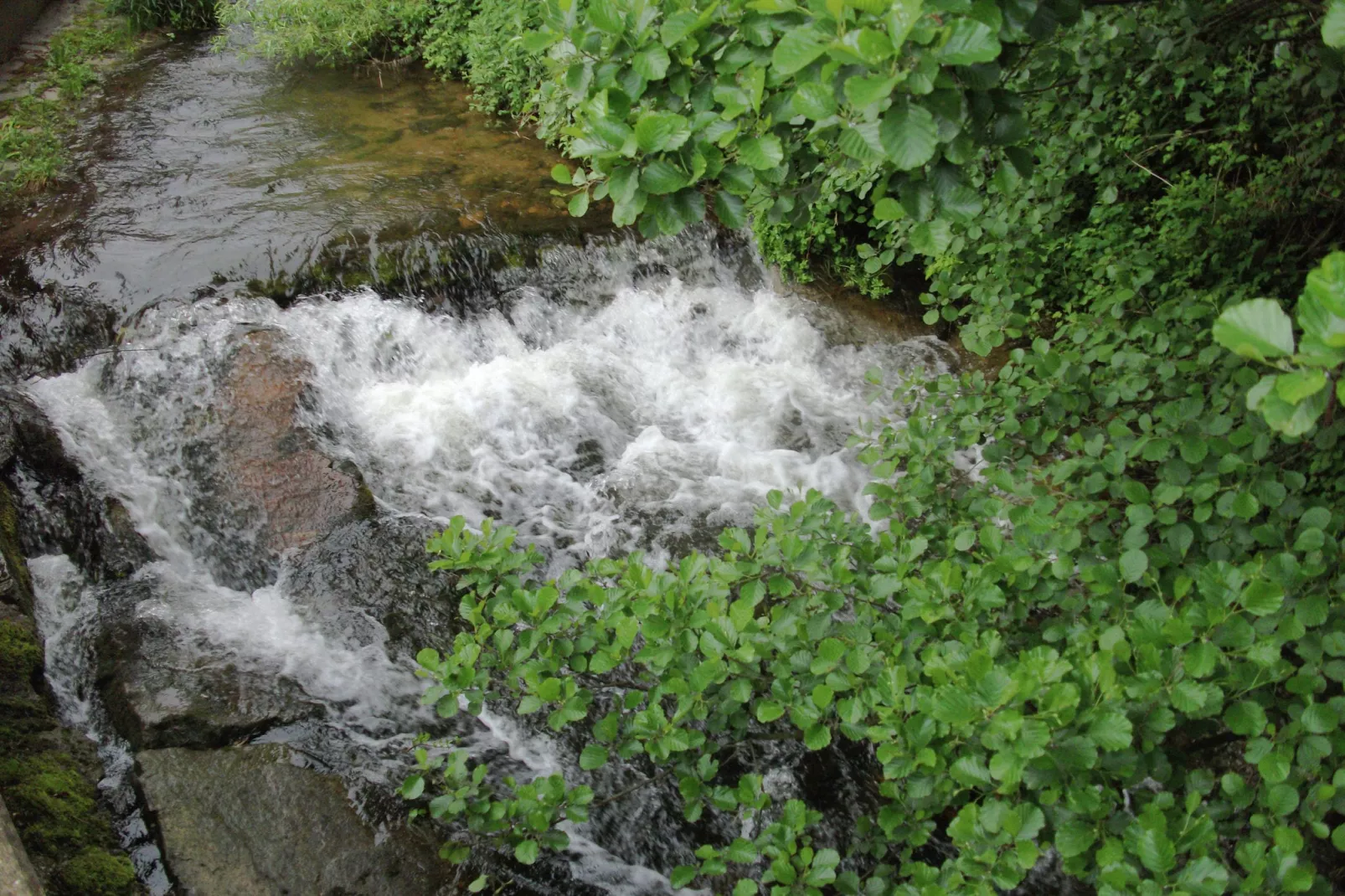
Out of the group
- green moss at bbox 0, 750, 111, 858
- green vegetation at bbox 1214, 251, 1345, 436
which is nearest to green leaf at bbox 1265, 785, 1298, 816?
green vegetation at bbox 1214, 251, 1345, 436

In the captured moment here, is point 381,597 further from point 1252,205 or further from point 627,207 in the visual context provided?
point 1252,205

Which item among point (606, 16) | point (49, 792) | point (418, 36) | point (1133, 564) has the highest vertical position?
point (606, 16)

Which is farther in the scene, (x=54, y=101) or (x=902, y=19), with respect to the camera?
(x=54, y=101)

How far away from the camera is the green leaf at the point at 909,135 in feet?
4.92

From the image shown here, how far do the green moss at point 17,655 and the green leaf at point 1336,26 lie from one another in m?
4.84

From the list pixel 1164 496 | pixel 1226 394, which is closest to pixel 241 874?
pixel 1164 496

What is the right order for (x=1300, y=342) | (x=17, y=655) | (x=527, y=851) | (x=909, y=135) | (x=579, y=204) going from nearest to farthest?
(x=1300, y=342) < (x=909, y=135) < (x=579, y=204) < (x=527, y=851) < (x=17, y=655)

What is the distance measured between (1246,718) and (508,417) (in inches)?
185

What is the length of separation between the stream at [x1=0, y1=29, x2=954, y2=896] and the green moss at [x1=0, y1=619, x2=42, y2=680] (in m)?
0.14

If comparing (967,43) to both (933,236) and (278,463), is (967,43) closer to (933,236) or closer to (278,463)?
(933,236)

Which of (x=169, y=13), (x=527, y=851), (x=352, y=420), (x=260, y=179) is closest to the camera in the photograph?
(x=527, y=851)

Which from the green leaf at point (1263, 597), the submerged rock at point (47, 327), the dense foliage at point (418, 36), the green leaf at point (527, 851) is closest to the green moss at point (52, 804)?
the green leaf at point (527, 851)

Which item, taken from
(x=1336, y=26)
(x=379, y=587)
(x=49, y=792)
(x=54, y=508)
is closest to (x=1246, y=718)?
(x=1336, y=26)

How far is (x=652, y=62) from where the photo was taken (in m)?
1.83
